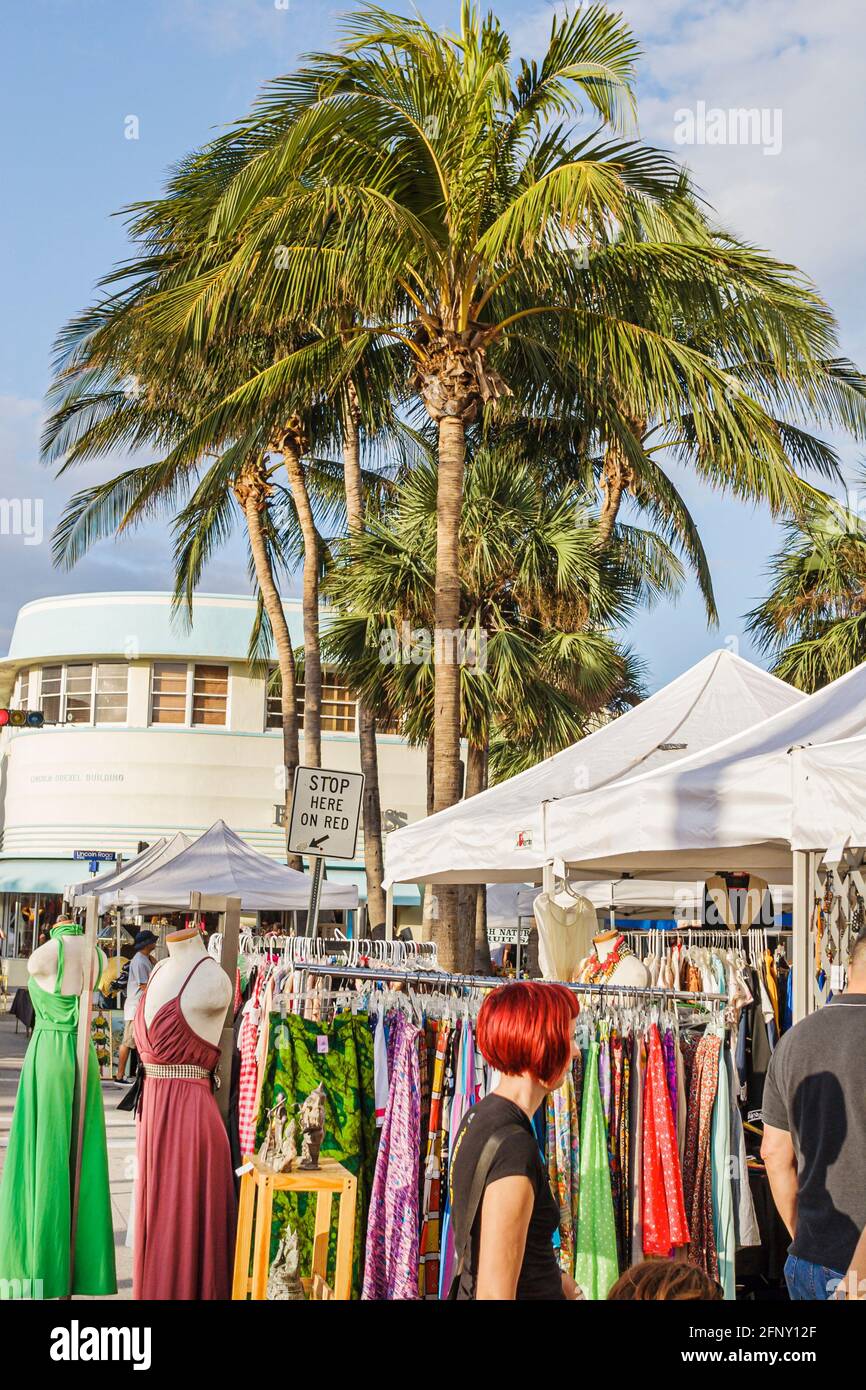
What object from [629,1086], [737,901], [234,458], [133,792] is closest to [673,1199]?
[629,1086]

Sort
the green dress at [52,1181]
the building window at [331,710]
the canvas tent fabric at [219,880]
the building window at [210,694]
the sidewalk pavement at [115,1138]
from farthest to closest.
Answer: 1. the building window at [331,710]
2. the building window at [210,694]
3. the canvas tent fabric at [219,880]
4. the sidewalk pavement at [115,1138]
5. the green dress at [52,1181]

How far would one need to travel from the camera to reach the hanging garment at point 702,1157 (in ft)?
19.1

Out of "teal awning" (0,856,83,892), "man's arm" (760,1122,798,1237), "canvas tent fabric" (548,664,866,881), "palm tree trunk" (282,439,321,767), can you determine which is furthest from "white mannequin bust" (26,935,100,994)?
"teal awning" (0,856,83,892)

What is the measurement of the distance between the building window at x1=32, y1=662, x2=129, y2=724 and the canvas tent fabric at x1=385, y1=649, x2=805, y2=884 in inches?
1189

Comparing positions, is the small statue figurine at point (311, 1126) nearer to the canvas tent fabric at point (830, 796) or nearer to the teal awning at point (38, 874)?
the canvas tent fabric at point (830, 796)

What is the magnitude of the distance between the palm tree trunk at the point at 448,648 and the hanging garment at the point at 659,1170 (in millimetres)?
7344

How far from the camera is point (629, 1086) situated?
18.8 ft

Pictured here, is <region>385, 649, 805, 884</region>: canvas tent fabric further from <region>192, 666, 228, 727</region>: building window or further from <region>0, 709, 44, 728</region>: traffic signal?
<region>192, 666, 228, 727</region>: building window

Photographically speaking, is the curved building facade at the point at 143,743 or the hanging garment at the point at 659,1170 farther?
the curved building facade at the point at 143,743

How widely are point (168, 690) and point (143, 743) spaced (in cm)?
182

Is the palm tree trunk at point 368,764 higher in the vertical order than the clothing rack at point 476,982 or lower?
higher

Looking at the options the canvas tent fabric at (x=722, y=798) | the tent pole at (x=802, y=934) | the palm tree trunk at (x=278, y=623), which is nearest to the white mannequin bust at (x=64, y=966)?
the canvas tent fabric at (x=722, y=798)

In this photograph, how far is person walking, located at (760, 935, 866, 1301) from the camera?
396 centimetres

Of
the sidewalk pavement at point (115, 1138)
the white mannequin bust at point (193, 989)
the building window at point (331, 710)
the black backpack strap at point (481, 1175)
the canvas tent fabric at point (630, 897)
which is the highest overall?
the building window at point (331, 710)
